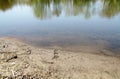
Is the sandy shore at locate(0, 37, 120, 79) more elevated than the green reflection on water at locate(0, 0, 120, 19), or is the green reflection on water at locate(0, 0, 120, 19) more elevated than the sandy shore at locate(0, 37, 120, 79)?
the green reflection on water at locate(0, 0, 120, 19)

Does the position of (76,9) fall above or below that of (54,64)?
above

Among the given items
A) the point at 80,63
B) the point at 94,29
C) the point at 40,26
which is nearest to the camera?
the point at 80,63

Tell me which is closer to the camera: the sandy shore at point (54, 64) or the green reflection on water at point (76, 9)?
the sandy shore at point (54, 64)

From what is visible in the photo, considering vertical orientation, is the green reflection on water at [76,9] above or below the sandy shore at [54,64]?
above

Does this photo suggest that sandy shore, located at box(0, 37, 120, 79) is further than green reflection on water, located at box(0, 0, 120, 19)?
No

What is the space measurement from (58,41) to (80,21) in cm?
579

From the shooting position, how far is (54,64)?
870cm

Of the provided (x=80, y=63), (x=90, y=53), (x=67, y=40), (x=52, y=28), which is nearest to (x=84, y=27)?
(x=52, y=28)

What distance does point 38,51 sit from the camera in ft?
34.5

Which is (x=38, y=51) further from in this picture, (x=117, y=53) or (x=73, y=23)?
(x=73, y=23)

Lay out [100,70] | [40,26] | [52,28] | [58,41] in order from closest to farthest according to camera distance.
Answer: [100,70] < [58,41] < [52,28] < [40,26]

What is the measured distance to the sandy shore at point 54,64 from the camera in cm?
758

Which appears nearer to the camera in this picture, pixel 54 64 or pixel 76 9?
pixel 54 64

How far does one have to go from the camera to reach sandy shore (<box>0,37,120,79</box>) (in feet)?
24.9
